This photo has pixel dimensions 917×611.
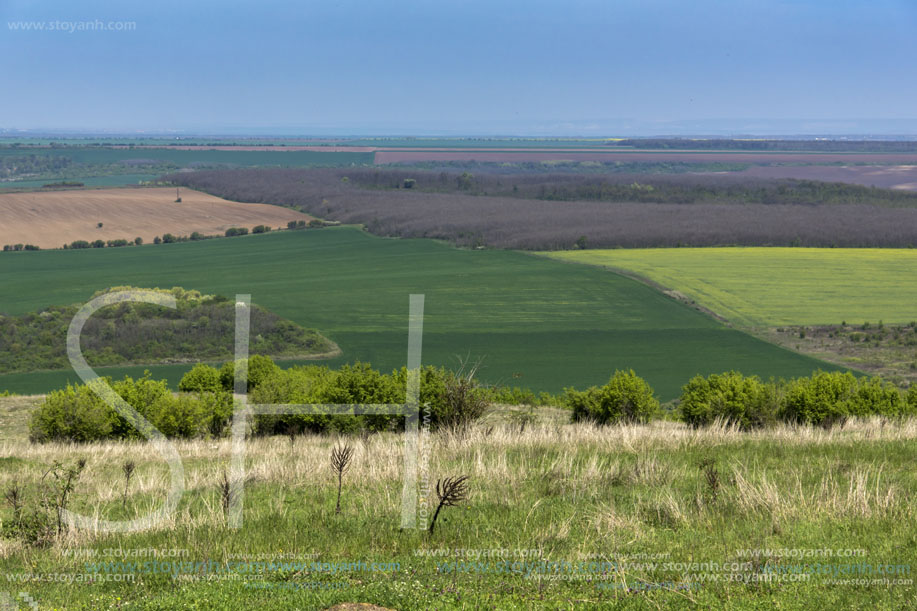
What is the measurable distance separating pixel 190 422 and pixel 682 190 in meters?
148

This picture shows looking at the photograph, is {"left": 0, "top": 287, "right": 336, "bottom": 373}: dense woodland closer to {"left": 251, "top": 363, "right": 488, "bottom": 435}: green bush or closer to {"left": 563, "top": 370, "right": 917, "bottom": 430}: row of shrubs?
{"left": 251, "top": 363, "right": 488, "bottom": 435}: green bush

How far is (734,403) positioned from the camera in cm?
2333

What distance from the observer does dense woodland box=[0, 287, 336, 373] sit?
51562 mm

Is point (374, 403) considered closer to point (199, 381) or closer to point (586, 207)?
point (199, 381)

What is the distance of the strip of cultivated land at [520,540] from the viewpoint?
5.93 meters

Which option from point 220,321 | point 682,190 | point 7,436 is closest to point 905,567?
point 7,436

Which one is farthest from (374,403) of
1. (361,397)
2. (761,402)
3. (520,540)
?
(520,540)

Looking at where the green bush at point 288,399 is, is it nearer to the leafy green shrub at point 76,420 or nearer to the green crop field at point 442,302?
the leafy green shrub at point 76,420

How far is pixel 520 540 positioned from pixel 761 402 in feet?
59.4

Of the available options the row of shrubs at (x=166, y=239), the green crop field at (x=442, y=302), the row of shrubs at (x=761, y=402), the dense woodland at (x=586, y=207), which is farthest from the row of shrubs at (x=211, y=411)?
the row of shrubs at (x=166, y=239)

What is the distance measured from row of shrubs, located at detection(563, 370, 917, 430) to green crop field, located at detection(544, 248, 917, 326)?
34738 mm

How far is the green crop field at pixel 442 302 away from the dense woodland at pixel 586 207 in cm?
1298

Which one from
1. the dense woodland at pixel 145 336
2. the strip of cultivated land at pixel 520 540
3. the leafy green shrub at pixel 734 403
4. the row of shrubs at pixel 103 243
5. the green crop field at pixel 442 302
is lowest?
the dense woodland at pixel 145 336

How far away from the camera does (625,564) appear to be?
645 cm
